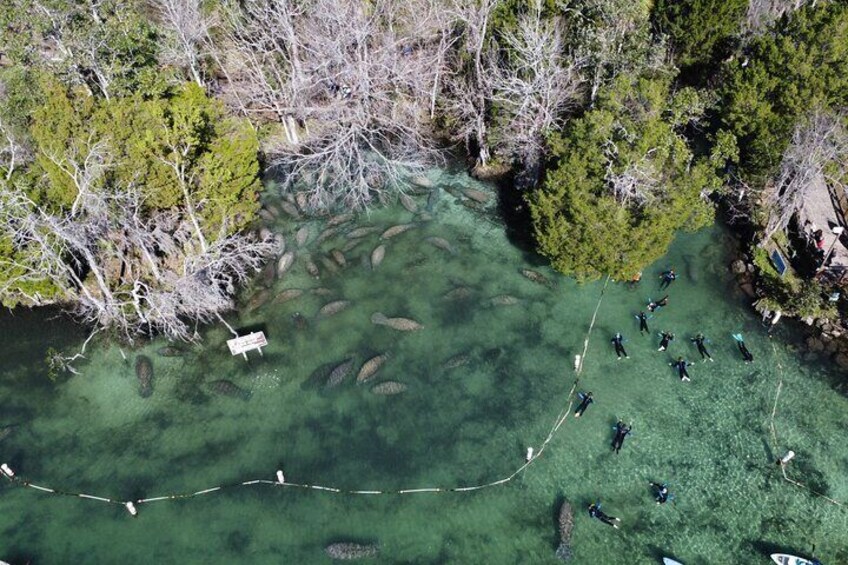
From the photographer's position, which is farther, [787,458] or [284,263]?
[284,263]

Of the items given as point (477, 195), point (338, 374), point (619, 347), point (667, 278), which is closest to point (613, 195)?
point (667, 278)

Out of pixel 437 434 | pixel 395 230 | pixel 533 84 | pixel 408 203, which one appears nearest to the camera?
pixel 437 434

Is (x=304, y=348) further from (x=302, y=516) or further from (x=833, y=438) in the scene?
(x=833, y=438)

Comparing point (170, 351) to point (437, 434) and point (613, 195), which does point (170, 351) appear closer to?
point (437, 434)

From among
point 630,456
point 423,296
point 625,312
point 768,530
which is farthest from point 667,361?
point 423,296

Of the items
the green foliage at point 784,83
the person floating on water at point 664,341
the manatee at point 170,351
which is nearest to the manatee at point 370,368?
the manatee at point 170,351

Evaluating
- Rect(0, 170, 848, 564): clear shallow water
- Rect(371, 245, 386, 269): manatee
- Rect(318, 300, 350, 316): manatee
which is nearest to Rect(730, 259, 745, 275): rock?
Rect(0, 170, 848, 564): clear shallow water

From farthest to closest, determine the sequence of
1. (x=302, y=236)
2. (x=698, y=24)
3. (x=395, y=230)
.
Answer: (x=698, y=24) → (x=395, y=230) → (x=302, y=236)
